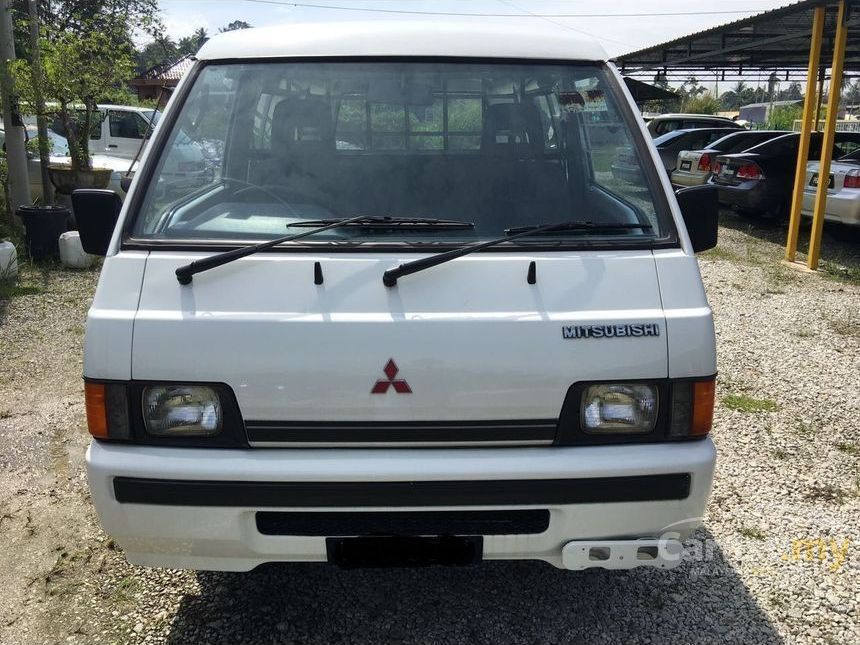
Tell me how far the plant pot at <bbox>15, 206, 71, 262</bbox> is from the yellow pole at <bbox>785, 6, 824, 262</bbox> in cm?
876

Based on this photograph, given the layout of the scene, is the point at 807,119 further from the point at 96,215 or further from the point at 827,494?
the point at 96,215

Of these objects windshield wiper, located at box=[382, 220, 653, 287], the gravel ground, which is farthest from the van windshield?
the gravel ground

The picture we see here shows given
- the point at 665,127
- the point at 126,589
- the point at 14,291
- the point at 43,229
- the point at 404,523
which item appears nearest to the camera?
the point at 404,523

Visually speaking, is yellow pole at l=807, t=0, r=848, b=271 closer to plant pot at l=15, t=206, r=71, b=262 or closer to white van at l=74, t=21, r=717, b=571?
white van at l=74, t=21, r=717, b=571

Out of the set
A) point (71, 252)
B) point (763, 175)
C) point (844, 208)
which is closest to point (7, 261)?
point (71, 252)

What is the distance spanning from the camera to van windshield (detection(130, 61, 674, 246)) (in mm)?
2635

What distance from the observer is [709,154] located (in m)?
12.9

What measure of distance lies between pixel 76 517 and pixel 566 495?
7.86 ft

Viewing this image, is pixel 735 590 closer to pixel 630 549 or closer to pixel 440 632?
pixel 630 549

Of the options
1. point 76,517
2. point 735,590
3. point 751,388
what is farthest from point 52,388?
point 751,388

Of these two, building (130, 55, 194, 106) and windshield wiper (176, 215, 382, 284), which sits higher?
building (130, 55, 194, 106)

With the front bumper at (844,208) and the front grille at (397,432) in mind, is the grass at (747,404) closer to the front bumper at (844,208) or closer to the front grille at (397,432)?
the front grille at (397,432)

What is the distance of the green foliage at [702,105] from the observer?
178ft

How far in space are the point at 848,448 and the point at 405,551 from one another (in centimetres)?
315
